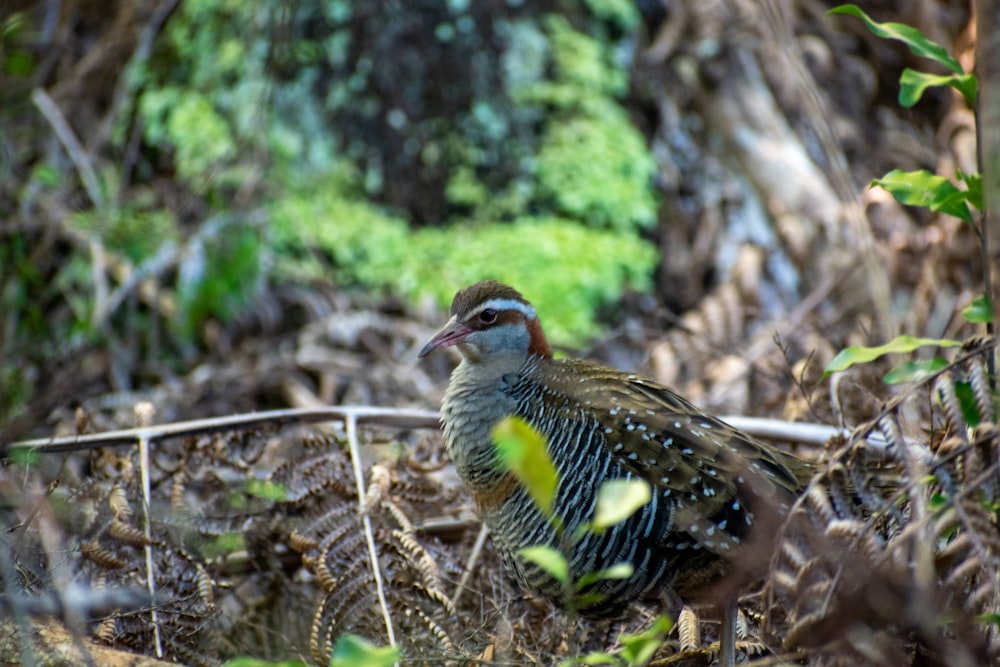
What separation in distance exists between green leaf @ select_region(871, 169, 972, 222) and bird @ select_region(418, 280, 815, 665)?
2.44 feet

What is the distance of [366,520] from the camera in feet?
9.66

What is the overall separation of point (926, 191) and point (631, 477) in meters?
0.96

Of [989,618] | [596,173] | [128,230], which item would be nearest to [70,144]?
[128,230]

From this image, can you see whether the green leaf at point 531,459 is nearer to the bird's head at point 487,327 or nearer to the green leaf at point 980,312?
the green leaf at point 980,312

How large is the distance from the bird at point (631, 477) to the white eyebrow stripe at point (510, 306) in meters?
0.22

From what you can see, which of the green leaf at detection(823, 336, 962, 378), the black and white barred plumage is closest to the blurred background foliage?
the black and white barred plumage

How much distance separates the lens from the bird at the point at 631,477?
2.48 metres

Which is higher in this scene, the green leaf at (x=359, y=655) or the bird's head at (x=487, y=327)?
the green leaf at (x=359, y=655)

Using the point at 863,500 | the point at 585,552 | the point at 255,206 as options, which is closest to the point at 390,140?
the point at 255,206

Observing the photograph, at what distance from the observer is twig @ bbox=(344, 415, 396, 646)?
2.70 meters

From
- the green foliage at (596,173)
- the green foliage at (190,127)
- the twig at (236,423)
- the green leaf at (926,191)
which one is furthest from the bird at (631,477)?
the green foliage at (190,127)

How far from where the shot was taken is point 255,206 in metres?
5.60

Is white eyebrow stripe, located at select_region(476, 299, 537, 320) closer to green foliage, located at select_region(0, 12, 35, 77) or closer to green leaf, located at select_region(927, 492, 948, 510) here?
green leaf, located at select_region(927, 492, 948, 510)

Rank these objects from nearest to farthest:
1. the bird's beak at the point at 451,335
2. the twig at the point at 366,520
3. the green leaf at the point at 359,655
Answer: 1. the green leaf at the point at 359,655
2. the twig at the point at 366,520
3. the bird's beak at the point at 451,335
